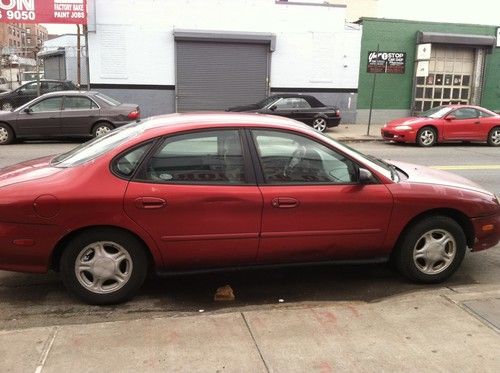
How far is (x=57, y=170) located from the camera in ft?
14.0

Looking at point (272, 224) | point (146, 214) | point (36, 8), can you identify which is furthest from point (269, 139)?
point (36, 8)

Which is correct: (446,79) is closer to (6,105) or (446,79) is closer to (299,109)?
(299,109)

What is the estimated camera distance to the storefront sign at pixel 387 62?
22.1 m

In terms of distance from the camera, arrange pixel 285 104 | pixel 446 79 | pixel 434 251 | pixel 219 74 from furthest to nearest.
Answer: pixel 446 79 → pixel 219 74 → pixel 285 104 → pixel 434 251

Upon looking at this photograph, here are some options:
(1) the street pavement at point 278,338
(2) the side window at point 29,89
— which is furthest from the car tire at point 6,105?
(1) the street pavement at point 278,338

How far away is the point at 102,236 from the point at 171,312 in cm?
78

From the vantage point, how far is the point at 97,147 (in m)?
4.55

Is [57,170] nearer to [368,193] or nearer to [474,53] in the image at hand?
[368,193]

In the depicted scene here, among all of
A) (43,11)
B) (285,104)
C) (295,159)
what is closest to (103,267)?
(295,159)

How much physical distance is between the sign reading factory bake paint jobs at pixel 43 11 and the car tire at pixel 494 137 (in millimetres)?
13864

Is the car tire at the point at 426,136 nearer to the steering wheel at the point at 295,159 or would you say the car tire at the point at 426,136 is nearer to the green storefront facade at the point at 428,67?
the green storefront facade at the point at 428,67

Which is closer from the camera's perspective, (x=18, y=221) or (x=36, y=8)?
(x=18, y=221)

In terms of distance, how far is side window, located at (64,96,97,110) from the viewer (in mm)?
14492

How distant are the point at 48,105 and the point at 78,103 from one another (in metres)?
0.76
